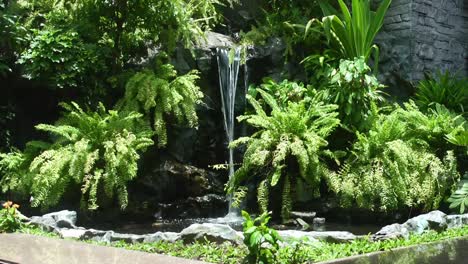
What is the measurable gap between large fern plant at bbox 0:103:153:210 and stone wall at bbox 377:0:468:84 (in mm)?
5102

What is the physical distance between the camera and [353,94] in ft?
25.8

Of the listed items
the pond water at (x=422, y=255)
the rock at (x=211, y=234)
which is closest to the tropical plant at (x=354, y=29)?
the pond water at (x=422, y=255)

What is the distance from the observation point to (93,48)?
25.9ft

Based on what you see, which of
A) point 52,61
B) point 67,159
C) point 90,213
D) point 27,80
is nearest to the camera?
point 67,159

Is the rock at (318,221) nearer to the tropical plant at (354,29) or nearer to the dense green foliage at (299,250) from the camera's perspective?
the dense green foliage at (299,250)

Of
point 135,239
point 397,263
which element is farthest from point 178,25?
point 397,263

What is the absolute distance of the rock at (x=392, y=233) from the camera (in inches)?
201

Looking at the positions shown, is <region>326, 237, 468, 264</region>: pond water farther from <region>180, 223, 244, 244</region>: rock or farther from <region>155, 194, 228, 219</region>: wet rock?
<region>155, 194, 228, 219</region>: wet rock

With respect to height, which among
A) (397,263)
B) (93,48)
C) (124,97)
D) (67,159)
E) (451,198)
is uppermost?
(93,48)

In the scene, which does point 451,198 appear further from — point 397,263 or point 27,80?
point 27,80

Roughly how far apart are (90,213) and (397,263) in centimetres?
434

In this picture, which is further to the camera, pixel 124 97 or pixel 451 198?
pixel 124 97

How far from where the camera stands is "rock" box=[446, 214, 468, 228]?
578cm

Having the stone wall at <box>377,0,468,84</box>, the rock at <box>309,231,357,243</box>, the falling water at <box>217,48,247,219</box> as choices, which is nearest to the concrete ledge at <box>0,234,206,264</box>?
the rock at <box>309,231,357,243</box>
